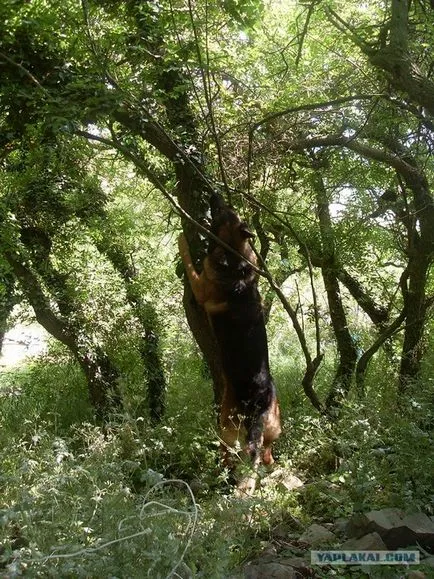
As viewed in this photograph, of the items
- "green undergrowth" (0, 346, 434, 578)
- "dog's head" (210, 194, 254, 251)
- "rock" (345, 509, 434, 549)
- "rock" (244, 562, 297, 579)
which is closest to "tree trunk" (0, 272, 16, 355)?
"green undergrowth" (0, 346, 434, 578)

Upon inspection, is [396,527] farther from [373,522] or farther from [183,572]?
[183,572]

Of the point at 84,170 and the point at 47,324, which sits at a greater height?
the point at 84,170

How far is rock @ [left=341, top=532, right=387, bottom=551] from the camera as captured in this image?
3.03 metres

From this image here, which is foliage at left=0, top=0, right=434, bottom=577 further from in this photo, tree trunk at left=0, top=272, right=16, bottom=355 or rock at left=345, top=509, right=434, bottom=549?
rock at left=345, top=509, right=434, bottom=549

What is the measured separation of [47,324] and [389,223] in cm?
548

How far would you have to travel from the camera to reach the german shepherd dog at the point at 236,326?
538 centimetres

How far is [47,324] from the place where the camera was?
9422mm

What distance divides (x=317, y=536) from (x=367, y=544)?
566mm

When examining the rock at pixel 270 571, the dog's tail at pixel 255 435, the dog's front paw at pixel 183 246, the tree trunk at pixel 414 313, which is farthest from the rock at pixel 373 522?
the tree trunk at pixel 414 313

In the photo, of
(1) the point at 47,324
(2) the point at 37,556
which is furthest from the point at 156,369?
(2) the point at 37,556

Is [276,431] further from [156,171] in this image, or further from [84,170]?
[84,170]

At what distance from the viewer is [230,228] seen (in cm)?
542

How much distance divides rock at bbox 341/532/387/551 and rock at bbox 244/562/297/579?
1.10 ft

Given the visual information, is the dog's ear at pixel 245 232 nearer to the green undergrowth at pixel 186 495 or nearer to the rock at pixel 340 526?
the green undergrowth at pixel 186 495
